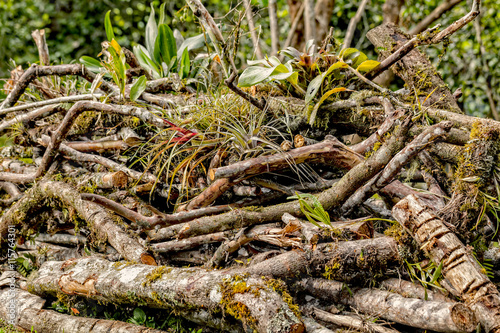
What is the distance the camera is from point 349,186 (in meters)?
2.17

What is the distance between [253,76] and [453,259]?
155 centimetres

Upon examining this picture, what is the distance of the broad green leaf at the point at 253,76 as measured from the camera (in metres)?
2.38

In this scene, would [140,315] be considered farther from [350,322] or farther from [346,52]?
[346,52]

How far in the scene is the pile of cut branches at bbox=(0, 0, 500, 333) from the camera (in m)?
1.72

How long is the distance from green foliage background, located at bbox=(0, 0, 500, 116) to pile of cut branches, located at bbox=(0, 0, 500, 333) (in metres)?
4.05

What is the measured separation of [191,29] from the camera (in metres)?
8.68

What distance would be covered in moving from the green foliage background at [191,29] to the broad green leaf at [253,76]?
4.42 meters

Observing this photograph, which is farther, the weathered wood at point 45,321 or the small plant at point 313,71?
the small plant at point 313,71

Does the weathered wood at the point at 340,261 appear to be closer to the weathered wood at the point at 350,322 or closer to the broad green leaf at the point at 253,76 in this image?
the weathered wood at the point at 350,322

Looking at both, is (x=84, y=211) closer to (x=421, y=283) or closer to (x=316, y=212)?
(x=316, y=212)

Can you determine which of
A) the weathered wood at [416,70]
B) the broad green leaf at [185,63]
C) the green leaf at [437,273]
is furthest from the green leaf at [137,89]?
the green leaf at [437,273]

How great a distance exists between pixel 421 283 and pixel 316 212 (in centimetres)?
60

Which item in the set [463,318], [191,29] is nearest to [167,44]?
[463,318]

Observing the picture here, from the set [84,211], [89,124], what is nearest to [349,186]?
[84,211]
